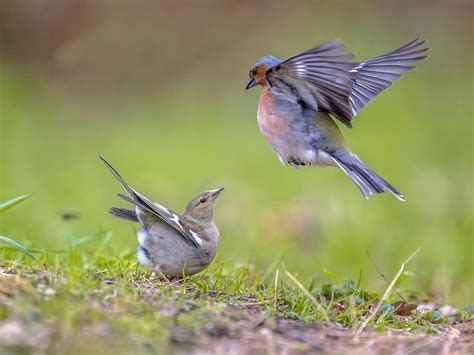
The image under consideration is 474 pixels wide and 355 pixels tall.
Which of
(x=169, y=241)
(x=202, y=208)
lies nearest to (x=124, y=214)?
(x=169, y=241)

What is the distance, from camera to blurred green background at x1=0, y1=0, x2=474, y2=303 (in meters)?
9.65

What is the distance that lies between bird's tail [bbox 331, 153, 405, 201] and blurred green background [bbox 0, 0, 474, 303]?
3.31ft

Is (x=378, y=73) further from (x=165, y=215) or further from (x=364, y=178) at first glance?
(x=165, y=215)

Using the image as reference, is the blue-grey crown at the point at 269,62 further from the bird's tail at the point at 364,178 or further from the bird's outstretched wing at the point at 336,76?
the bird's tail at the point at 364,178

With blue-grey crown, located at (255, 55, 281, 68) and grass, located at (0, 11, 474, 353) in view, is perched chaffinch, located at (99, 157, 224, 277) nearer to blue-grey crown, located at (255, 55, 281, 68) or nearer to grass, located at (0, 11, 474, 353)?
grass, located at (0, 11, 474, 353)

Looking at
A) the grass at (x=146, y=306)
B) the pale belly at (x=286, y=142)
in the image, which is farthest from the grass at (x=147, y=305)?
the pale belly at (x=286, y=142)

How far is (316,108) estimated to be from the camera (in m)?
6.19

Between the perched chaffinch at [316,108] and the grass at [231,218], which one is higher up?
the perched chaffinch at [316,108]

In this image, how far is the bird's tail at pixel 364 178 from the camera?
19.0ft

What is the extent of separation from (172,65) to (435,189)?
8.11m

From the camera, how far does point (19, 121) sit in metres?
14.8

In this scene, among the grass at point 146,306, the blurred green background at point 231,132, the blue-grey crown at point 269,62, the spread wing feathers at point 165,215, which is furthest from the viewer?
the blurred green background at point 231,132

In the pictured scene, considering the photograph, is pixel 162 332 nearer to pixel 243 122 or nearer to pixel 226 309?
pixel 226 309

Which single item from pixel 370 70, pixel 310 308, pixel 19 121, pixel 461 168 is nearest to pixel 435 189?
pixel 461 168
